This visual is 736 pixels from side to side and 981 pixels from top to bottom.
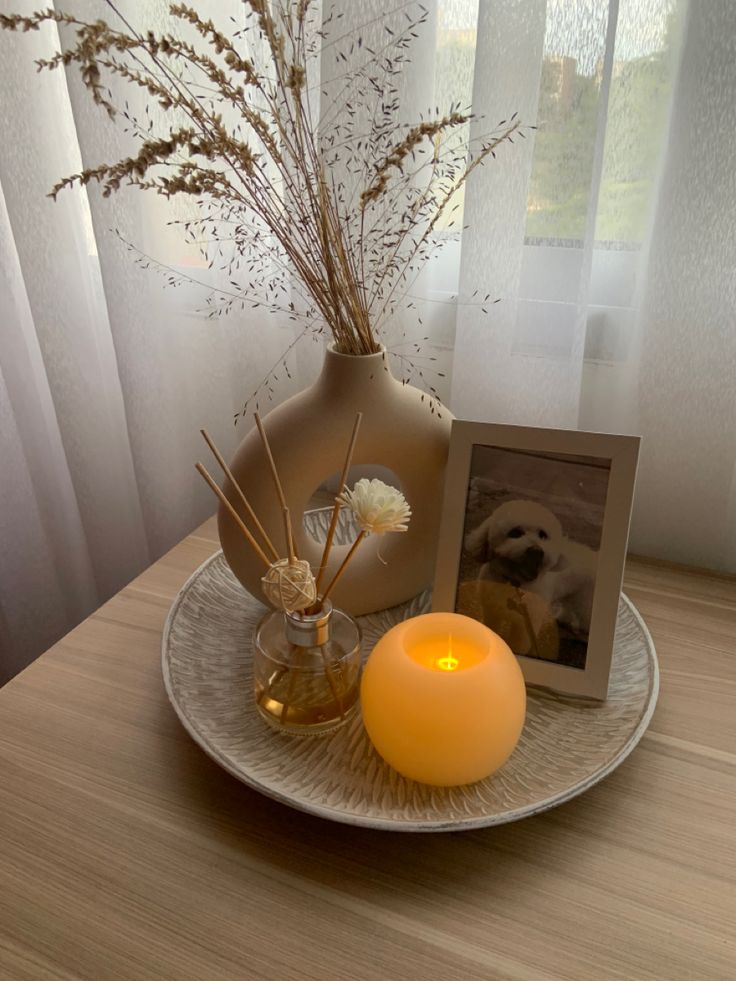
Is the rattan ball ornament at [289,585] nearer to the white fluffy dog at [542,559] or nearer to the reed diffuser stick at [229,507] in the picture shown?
the reed diffuser stick at [229,507]

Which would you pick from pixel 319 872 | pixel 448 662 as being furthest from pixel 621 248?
pixel 319 872

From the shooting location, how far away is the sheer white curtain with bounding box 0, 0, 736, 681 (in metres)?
0.66

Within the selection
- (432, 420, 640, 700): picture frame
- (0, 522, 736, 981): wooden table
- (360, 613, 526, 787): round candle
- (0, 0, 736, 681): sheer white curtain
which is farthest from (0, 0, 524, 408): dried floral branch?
(0, 522, 736, 981): wooden table

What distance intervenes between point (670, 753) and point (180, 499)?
66 cm

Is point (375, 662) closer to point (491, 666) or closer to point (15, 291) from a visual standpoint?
point (491, 666)

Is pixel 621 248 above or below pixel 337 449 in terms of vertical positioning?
above

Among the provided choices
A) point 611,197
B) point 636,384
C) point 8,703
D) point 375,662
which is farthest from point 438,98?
point 8,703

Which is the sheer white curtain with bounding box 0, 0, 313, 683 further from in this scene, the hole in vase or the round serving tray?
the round serving tray

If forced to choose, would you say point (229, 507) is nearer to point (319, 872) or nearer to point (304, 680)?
point (304, 680)

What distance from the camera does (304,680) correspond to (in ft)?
1.99

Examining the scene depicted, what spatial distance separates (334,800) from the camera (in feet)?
1.77

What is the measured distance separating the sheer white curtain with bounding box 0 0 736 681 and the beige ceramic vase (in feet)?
0.55

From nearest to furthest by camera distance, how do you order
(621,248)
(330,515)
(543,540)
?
1. (543,540)
2. (621,248)
3. (330,515)

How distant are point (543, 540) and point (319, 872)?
0.95 feet
